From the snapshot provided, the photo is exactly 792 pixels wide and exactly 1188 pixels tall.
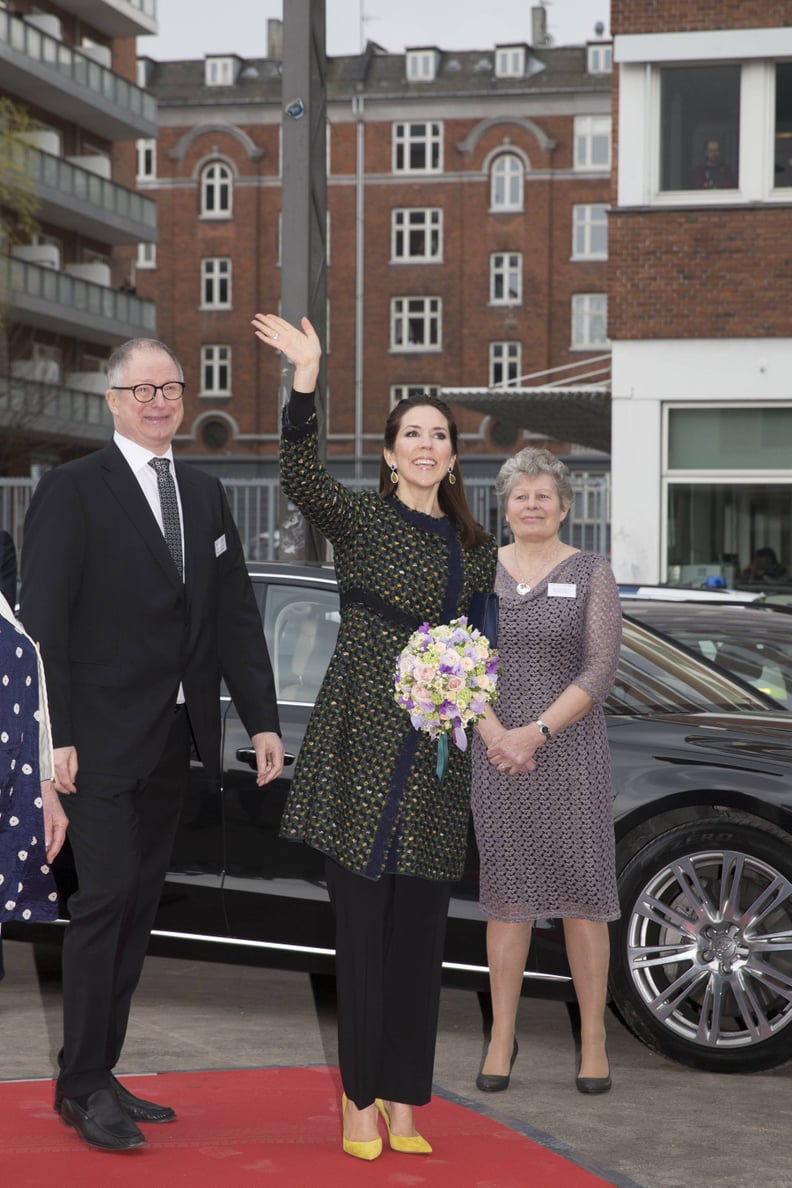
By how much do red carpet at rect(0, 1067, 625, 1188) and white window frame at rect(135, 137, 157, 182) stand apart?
57.9m

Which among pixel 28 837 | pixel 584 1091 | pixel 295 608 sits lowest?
pixel 584 1091

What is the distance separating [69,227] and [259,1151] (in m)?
43.6

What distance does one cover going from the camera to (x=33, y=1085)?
5.12 meters

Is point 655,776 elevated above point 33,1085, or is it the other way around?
point 655,776

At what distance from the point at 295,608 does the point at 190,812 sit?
805 mm

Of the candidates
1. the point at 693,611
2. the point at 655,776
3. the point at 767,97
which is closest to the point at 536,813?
the point at 655,776

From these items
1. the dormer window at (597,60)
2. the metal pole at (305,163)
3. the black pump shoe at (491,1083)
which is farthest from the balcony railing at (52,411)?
the black pump shoe at (491,1083)

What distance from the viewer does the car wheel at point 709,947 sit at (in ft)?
18.2

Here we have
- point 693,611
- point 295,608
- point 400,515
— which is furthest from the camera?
point 693,611

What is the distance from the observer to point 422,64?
5884 cm

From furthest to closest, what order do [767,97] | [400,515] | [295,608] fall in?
1. [767,97]
2. [295,608]
3. [400,515]

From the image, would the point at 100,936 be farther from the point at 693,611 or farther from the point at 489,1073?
the point at 693,611

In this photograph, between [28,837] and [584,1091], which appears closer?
[28,837]

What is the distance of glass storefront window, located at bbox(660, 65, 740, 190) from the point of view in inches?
698
